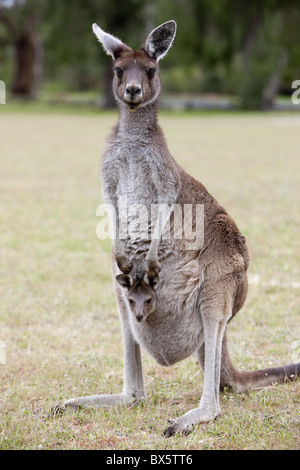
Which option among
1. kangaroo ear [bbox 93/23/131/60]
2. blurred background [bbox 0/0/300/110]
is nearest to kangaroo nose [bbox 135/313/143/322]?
kangaroo ear [bbox 93/23/131/60]

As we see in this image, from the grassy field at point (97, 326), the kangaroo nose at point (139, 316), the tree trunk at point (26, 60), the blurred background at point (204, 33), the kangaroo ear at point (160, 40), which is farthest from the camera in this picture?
the tree trunk at point (26, 60)

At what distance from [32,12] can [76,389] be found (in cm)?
2857

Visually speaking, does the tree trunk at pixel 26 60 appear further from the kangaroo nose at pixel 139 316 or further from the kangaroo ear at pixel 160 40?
the kangaroo nose at pixel 139 316

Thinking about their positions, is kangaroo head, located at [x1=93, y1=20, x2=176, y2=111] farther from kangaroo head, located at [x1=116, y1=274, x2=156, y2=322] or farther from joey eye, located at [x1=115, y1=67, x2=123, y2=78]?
kangaroo head, located at [x1=116, y1=274, x2=156, y2=322]

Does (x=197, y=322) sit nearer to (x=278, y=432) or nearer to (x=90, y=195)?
(x=278, y=432)

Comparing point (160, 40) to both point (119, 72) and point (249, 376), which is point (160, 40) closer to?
point (119, 72)

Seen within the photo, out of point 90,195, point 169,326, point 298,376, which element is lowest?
point 90,195

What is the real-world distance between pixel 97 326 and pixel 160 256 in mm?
1513

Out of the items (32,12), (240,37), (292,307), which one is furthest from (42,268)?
(32,12)

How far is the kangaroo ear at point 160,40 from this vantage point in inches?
118

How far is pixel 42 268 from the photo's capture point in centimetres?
563

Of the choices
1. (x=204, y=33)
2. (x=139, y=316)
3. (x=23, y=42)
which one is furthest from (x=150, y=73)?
(x=23, y=42)

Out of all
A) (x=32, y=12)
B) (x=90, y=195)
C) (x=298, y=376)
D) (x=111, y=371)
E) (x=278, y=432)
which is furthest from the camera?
(x=32, y=12)

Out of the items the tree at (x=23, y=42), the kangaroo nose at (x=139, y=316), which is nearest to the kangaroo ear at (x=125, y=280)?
the kangaroo nose at (x=139, y=316)
